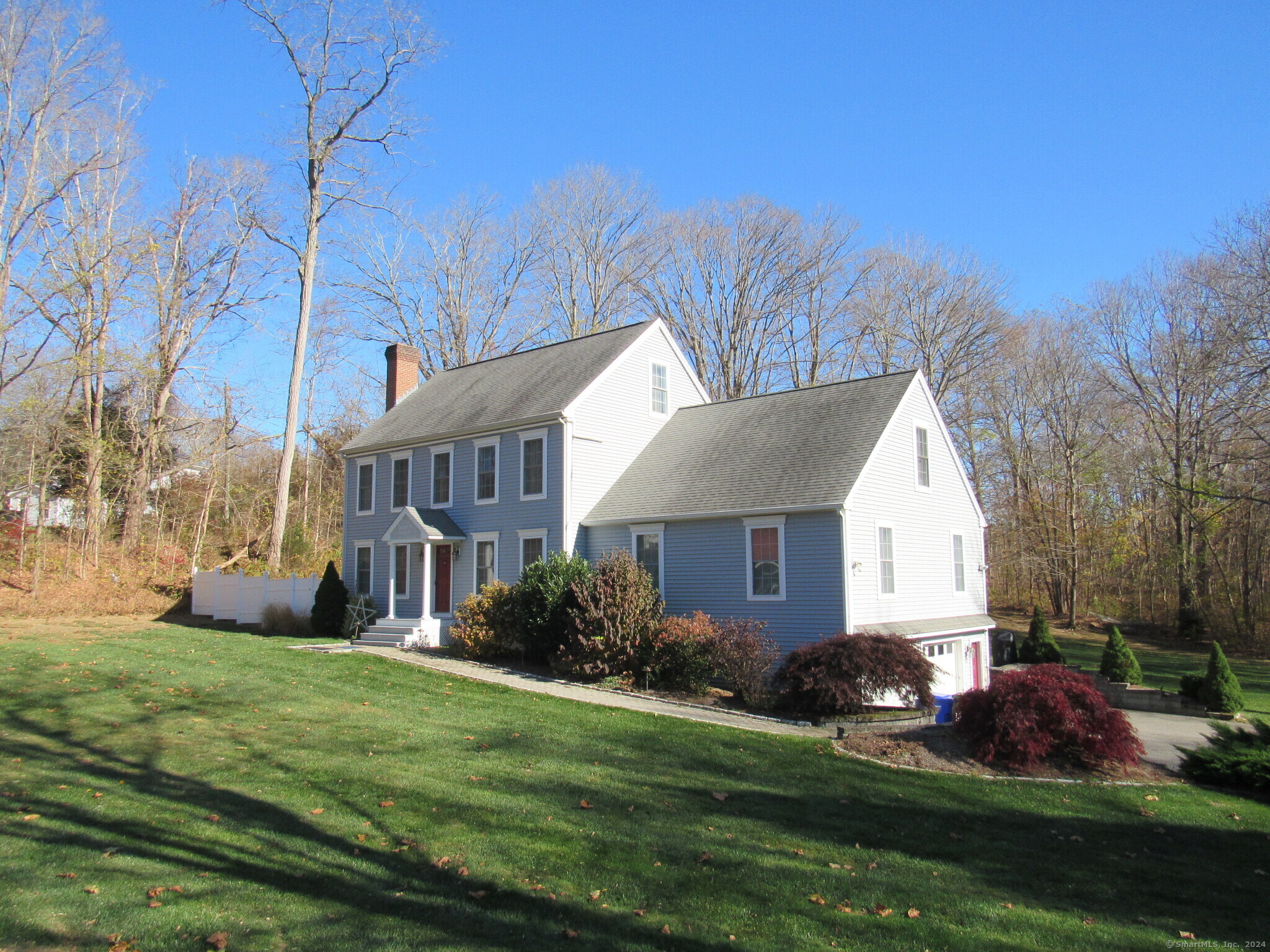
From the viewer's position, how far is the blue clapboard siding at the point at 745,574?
53.5 ft

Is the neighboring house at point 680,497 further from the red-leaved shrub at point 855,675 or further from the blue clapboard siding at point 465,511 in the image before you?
the red-leaved shrub at point 855,675

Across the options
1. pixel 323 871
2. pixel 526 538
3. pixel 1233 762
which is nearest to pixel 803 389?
pixel 526 538

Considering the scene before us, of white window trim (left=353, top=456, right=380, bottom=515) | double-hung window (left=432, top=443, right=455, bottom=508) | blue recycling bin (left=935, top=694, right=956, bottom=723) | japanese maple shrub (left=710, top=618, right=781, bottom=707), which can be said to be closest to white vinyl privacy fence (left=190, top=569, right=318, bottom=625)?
white window trim (left=353, top=456, right=380, bottom=515)

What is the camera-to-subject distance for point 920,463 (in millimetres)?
19562

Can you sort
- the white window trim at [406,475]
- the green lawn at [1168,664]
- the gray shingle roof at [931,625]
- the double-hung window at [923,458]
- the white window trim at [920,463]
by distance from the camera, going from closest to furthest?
the gray shingle roof at [931,625] < the white window trim at [920,463] < the double-hung window at [923,458] < the green lawn at [1168,664] < the white window trim at [406,475]

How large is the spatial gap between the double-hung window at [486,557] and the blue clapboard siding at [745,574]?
354 cm

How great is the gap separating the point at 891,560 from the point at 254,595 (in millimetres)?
18433

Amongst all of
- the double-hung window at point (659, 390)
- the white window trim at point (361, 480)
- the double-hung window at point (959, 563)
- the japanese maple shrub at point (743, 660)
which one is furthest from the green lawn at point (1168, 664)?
the white window trim at point (361, 480)

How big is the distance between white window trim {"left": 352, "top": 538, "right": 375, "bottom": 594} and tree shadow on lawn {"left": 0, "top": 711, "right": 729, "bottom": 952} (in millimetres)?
17052

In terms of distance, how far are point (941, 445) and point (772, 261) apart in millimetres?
21616

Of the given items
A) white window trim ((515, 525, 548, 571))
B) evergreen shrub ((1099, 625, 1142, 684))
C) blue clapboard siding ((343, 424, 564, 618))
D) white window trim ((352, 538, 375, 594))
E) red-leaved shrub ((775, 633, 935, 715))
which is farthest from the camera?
white window trim ((352, 538, 375, 594))

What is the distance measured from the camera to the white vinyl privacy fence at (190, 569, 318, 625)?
24562 mm

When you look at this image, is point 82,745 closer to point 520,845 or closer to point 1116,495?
point 520,845

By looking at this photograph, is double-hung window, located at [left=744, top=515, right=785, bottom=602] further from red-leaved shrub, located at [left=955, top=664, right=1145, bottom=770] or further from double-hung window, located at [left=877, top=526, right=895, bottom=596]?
red-leaved shrub, located at [left=955, top=664, right=1145, bottom=770]
